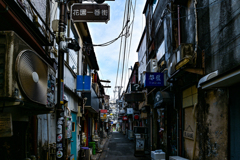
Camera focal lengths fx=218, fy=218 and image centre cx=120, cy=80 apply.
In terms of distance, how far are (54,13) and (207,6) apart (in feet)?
18.8

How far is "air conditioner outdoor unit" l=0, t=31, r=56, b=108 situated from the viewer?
3686mm

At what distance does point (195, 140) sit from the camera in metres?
8.62

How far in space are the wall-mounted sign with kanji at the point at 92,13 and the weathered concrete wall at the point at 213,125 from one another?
465 centimetres

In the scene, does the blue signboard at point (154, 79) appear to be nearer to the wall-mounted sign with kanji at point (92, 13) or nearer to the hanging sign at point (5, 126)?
the wall-mounted sign with kanji at point (92, 13)

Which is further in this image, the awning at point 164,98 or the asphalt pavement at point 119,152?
the asphalt pavement at point 119,152

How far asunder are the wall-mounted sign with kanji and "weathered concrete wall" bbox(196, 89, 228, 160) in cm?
465

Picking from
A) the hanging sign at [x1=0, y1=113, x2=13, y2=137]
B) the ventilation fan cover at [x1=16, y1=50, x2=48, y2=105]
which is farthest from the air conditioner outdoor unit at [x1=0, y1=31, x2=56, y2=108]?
the hanging sign at [x1=0, y1=113, x2=13, y2=137]

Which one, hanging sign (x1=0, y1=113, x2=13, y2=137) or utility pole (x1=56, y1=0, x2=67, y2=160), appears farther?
utility pole (x1=56, y1=0, x2=67, y2=160)

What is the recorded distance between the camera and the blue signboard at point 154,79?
1277 centimetres

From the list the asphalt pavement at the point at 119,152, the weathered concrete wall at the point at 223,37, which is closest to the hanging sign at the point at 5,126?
the weathered concrete wall at the point at 223,37

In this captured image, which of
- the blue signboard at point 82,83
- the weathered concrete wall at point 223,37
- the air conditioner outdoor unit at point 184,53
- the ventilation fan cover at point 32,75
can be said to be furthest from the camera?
the blue signboard at point 82,83

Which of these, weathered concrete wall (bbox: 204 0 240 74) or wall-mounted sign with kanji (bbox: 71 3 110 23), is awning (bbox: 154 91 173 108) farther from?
wall-mounted sign with kanji (bbox: 71 3 110 23)

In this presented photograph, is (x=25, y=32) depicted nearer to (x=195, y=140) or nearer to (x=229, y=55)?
(x=229, y=55)

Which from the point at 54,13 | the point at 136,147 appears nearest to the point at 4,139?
the point at 54,13
